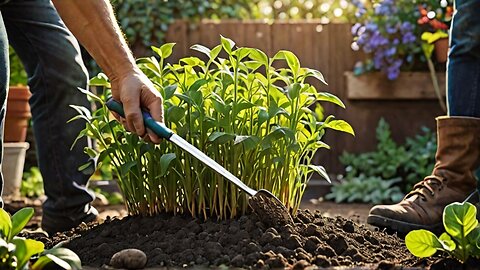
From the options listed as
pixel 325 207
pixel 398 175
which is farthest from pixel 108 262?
pixel 398 175

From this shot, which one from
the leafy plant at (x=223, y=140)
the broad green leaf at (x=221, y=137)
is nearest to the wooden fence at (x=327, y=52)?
the leafy plant at (x=223, y=140)

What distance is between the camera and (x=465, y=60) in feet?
9.22

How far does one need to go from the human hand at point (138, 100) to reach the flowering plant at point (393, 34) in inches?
150

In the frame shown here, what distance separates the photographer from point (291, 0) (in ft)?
26.8

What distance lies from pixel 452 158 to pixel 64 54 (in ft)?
4.55

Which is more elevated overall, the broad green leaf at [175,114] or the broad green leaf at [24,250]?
the broad green leaf at [175,114]

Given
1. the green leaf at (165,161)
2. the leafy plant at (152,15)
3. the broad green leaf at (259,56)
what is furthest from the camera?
the leafy plant at (152,15)

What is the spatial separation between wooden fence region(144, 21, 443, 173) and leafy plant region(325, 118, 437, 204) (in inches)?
6.3

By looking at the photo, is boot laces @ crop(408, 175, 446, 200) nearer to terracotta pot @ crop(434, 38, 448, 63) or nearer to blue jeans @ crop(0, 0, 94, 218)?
blue jeans @ crop(0, 0, 94, 218)

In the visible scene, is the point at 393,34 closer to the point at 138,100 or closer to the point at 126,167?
the point at 126,167

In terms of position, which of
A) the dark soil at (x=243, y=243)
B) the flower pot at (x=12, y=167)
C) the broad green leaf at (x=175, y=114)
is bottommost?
the flower pot at (x=12, y=167)

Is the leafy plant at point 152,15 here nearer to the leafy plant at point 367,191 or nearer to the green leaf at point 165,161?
the leafy plant at point 367,191

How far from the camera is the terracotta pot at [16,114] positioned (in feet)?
16.1

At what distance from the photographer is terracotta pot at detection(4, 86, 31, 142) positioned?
4.91 m
